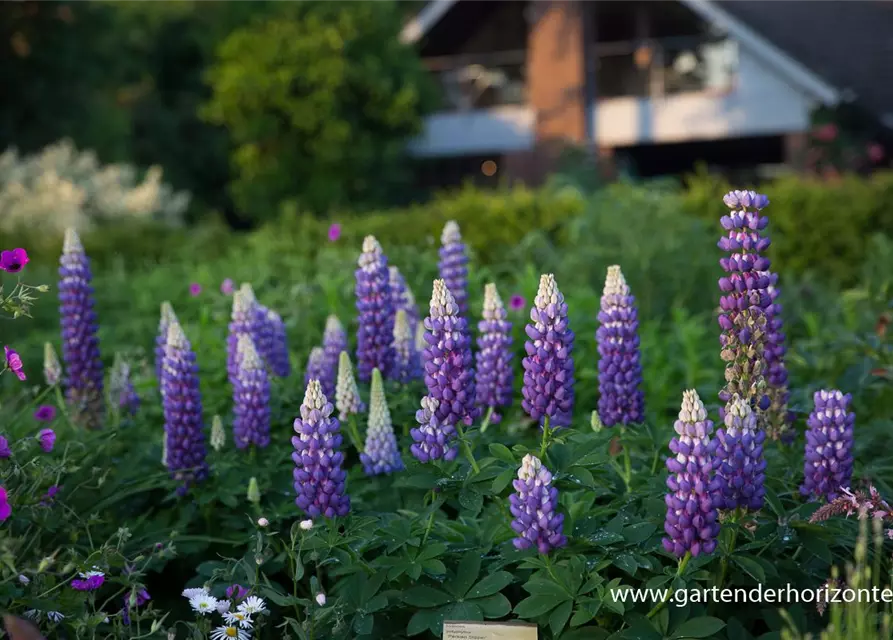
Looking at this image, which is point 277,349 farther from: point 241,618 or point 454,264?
point 241,618

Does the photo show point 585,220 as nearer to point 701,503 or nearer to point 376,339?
point 376,339

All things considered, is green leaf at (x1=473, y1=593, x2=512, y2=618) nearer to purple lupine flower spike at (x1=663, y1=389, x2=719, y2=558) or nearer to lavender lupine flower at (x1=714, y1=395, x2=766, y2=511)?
purple lupine flower spike at (x1=663, y1=389, x2=719, y2=558)

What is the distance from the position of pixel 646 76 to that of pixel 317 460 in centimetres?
2246

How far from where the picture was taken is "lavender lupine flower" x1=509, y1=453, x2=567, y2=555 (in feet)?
9.12

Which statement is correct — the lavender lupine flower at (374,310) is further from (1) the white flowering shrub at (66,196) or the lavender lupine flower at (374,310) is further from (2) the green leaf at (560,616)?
(1) the white flowering shrub at (66,196)

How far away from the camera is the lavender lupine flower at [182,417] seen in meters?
3.85

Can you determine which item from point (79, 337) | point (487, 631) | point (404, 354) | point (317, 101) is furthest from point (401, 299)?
point (317, 101)

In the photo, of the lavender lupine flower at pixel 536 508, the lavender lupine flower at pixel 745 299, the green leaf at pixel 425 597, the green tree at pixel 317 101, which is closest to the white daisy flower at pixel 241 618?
the green leaf at pixel 425 597

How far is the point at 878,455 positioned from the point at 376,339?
2170mm

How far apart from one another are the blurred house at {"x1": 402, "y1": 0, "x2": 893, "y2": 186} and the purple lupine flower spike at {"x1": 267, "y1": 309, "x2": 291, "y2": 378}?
17.3 metres

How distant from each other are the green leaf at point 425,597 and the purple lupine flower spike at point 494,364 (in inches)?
39.4

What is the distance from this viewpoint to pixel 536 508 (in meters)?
2.81

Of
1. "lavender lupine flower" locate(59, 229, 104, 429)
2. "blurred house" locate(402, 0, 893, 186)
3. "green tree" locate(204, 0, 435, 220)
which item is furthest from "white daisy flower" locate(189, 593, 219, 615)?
"green tree" locate(204, 0, 435, 220)

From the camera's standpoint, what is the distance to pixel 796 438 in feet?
13.7
